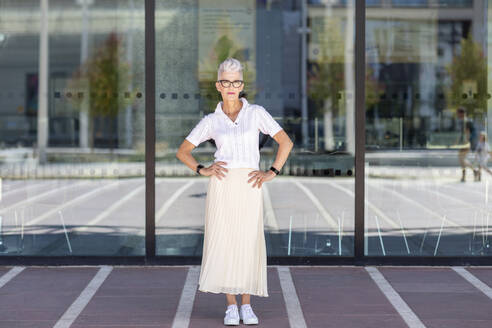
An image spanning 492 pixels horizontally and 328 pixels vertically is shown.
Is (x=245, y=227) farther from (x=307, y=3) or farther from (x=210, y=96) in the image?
(x=307, y=3)

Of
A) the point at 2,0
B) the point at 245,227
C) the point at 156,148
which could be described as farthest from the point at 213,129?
the point at 2,0

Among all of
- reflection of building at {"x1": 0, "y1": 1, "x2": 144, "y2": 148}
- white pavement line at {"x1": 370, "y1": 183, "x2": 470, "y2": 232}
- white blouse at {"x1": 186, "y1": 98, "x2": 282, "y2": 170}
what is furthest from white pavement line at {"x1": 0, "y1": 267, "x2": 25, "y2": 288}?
white pavement line at {"x1": 370, "y1": 183, "x2": 470, "y2": 232}

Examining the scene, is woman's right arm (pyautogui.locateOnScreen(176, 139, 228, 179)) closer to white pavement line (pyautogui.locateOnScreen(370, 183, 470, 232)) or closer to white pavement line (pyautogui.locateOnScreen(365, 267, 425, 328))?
white pavement line (pyautogui.locateOnScreen(365, 267, 425, 328))

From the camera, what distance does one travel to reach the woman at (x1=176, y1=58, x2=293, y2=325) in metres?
5.10

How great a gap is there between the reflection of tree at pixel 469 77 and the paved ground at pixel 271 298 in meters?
1.68

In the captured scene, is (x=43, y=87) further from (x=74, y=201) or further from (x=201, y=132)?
(x=201, y=132)

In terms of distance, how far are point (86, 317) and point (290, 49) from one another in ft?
10.9

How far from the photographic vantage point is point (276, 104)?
7.60 metres

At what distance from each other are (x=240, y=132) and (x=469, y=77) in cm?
362

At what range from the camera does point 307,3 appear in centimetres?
769

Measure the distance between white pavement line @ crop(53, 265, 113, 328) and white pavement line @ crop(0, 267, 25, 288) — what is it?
65 centimetres

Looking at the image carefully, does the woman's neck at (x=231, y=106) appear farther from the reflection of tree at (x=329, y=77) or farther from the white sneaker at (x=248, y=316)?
the reflection of tree at (x=329, y=77)

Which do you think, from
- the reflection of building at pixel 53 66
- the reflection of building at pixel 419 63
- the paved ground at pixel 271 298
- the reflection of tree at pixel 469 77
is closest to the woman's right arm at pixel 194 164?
the paved ground at pixel 271 298

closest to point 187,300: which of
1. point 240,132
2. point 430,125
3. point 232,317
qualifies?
point 232,317
